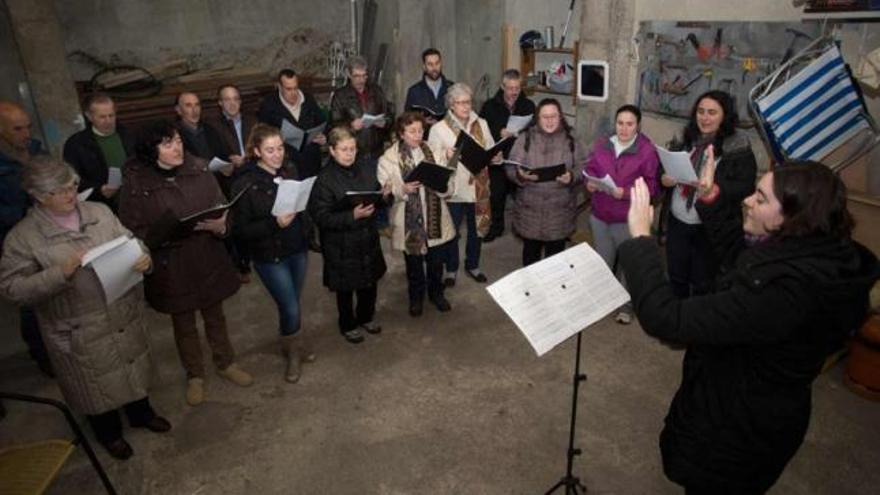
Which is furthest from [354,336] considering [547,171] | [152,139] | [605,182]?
[605,182]

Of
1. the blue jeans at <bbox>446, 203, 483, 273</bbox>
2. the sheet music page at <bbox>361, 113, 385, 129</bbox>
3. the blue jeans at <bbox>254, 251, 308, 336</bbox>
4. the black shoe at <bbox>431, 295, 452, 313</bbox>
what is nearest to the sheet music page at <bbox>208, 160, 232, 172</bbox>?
the blue jeans at <bbox>254, 251, 308, 336</bbox>

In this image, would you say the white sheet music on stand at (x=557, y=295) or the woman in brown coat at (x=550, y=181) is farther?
the woman in brown coat at (x=550, y=181)

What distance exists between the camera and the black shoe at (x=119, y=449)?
3.42 m

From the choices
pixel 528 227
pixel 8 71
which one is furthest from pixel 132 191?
pixel 8 71

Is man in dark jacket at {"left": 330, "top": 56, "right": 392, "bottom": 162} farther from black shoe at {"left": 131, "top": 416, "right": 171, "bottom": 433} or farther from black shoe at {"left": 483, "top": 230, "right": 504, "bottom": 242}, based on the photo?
black shoe at {"left": 131, "top": 416, "right": 171, "bottom": 433}

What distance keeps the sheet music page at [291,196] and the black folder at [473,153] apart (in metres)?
1.21

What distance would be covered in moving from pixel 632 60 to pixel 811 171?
189 inches

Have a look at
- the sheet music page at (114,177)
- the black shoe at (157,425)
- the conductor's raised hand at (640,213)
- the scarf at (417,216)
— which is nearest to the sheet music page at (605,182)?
the scarf at (417,216)

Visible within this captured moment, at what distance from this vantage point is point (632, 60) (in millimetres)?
6137

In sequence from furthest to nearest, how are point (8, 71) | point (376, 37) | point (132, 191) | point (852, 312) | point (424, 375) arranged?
point (376, 37) < point (8, 71) < point (424, 375) < point (132, 191) < point (852, 312)

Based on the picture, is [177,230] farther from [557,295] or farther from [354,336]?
[557,295]

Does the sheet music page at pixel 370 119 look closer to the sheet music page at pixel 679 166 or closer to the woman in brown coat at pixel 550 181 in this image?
the woman in brown coat at pixel 550 181

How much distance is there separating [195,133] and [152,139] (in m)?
1.99

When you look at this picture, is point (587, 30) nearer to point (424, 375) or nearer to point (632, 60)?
point (632, 60)
